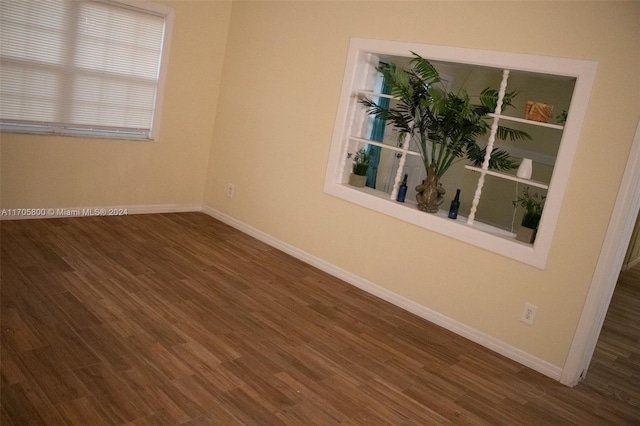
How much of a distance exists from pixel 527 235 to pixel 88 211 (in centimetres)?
351

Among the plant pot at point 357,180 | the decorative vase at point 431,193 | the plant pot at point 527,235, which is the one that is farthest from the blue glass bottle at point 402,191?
the plant pot at point 527,235

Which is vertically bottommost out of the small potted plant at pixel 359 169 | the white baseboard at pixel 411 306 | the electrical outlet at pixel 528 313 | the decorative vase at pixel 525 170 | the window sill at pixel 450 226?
the white baseboard at pixel 411 306

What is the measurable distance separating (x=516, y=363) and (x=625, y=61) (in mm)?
1876

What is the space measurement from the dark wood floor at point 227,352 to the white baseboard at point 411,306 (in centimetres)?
8

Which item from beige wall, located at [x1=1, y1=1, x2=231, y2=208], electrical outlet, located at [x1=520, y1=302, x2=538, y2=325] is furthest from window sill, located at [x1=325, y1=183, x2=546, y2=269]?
beige wall, located at [x1=1, y1=1, x2=231, y2=208]

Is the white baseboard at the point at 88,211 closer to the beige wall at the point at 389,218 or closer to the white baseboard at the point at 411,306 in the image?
the beige wall at the point at 389,218

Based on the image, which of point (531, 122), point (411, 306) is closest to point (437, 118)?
point (531, 122)

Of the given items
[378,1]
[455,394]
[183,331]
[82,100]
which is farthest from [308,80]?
[455,394]

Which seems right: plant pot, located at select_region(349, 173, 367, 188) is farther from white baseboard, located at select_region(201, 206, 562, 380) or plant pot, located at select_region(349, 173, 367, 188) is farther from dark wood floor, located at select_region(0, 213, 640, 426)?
dark wood floor, located at select_region(0, 213, 640, 426)

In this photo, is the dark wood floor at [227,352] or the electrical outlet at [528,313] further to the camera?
the electrical outlet at [528,313]

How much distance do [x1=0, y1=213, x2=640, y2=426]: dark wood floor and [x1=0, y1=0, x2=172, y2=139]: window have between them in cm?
89

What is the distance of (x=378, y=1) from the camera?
4.05 meters

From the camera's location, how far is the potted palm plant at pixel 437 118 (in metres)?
3.67

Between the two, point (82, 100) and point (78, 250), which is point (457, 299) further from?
point (82, 100)
